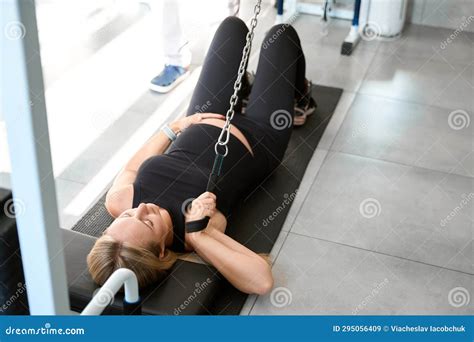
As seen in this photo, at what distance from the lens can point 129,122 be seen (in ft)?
11.8

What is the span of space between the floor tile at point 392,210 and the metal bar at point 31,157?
6.83 ft

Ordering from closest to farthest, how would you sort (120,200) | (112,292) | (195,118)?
(112,292) < (120,200) < (195,118)

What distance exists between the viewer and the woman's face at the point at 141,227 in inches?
83.8

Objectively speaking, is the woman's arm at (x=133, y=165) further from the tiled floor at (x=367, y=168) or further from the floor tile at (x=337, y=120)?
the floor tile at (x=337, y=120)

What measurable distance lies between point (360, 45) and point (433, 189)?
5.40ft

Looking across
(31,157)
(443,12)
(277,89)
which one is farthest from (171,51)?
(31,157)

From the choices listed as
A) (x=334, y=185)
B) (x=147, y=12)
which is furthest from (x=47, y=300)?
(x=147, y=12)

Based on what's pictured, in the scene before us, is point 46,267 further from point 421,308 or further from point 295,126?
point 295,126

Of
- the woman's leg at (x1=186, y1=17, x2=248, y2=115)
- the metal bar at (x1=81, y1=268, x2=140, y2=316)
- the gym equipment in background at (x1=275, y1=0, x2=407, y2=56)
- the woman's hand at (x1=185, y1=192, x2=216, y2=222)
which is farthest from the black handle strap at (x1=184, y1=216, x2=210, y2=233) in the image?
the gym equipment in background at (x1=275, y1=0, x2=407, y2=56)

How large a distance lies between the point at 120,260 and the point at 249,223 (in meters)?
0.83

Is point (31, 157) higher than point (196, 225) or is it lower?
higher

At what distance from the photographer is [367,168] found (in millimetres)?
3250

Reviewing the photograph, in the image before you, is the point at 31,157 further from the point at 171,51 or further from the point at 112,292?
the point at 171,51

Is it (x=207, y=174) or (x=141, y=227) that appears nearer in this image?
(x=141, y=227)
